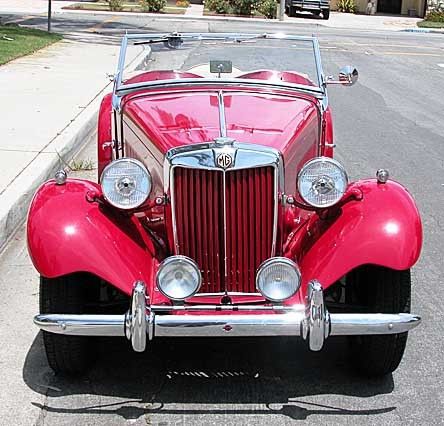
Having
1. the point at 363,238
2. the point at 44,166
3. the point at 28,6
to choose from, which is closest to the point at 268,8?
the point at 28,6

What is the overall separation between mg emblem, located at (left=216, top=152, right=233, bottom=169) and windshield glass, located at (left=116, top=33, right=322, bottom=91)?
1.24 m

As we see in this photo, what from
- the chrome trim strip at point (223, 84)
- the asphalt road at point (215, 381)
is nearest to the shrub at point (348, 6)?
the asphalt road at point (215, 381)

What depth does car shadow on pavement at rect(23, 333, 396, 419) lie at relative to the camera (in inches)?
152

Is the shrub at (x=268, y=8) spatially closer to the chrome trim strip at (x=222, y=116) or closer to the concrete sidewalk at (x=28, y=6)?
the concrete sidewalk at (x=28, y=6)

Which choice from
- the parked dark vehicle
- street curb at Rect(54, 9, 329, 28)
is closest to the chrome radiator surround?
street curb at Rect(54, 9, 329, 28)

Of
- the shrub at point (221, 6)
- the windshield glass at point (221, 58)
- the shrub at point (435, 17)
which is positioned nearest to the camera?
the windshield glass at point (221, 58)

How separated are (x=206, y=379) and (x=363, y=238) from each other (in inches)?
40.0

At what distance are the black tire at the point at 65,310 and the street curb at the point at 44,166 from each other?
2002 millimetres

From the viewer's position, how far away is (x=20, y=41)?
57.1 feet

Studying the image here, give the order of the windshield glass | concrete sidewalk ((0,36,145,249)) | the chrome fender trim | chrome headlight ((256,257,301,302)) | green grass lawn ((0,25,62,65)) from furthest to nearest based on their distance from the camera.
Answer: green grass lawn ((0,25,62,65))
concrete sidewalk ((0,36,145,249))
the windshield glass
chrome headlight ((256,257,301,302))
the chrome fender trim

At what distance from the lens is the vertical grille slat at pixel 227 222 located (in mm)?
3826

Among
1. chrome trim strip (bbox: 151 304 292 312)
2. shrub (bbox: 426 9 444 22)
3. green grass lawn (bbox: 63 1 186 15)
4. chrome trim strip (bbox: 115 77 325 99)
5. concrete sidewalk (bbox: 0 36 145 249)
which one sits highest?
chrome trim strip (bbox: 115 77 325 99)

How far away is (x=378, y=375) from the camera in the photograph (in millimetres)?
4102

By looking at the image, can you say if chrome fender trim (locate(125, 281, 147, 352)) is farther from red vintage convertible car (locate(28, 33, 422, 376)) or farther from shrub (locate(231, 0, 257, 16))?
shrub (locate(231, 0, 257, 16))
